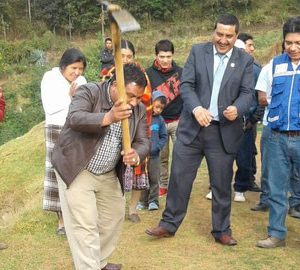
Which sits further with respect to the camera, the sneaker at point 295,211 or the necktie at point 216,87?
the sneaker at point 295,211

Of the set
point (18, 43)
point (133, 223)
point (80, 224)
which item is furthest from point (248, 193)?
point (18, 43)

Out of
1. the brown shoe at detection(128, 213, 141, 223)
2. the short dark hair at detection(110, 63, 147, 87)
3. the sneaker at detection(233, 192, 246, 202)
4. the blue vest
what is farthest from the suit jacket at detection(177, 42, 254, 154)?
the sneaker at detection(233, 192, 246, 202)

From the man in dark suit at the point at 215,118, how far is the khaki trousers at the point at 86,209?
89 cm

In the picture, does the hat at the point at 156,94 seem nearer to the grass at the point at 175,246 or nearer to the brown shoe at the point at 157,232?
the grass at the point at 175,246

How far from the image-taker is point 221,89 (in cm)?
453

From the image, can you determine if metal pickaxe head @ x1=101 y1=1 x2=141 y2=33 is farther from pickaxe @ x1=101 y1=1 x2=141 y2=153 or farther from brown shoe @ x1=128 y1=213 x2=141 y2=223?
brown shoe @ x1=128 y1=213 x2=141 y2=223

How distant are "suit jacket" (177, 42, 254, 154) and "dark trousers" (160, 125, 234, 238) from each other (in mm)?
69

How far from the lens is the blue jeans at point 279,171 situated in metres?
4.45

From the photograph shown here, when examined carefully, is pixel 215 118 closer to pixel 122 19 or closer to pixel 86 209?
pixel 86 209

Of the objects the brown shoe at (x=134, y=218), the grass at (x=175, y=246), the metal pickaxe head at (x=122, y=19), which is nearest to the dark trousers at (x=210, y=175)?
the grass at (x=175, y=246)

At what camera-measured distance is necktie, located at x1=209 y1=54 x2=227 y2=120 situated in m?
4.55

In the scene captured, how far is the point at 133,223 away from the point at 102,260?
1.22m

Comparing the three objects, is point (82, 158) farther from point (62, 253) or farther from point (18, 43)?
point (18, 43)

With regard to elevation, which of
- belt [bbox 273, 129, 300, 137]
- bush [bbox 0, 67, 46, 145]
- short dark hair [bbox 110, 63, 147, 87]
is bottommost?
bush [bbox 0, 67, 46, 145]
